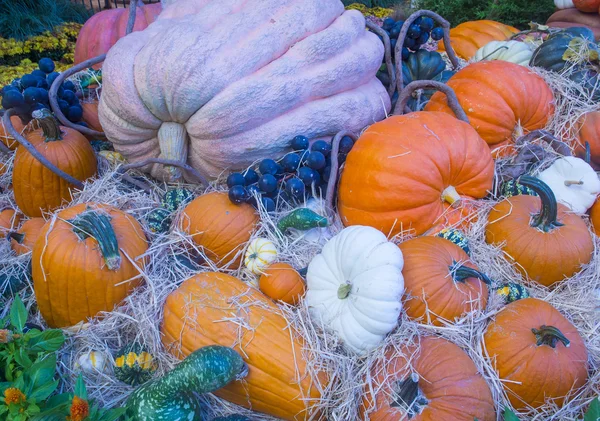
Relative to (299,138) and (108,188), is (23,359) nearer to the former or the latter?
(108,188)

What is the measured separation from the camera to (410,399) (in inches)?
54.7

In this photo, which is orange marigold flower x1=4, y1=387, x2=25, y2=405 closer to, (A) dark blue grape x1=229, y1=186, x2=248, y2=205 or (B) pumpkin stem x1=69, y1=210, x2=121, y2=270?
(B) pumpkin stem x1=69, y1=210, x2=121, y2=270

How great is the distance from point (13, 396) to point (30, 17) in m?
7.44

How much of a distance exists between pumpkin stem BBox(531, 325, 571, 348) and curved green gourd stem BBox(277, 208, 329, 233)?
2.92 ft

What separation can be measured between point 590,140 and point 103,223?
2603 millimetres

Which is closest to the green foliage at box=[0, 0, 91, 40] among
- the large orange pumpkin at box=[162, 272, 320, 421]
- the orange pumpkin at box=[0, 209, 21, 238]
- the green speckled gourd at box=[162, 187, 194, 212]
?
the orange pumpkin at box=[0, 209, 21, 238]

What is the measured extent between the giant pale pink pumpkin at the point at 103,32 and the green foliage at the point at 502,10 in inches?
185

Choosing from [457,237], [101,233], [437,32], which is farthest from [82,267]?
[437,32]

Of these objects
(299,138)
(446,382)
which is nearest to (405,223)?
(299,138)

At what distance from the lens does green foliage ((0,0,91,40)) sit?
6.69 metres

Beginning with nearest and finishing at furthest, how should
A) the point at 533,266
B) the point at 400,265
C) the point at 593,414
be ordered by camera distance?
the point at 593,414 < the point at 400,265 < the point at 533,266

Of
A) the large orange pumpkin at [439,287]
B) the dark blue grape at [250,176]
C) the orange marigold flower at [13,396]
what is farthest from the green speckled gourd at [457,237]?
the orange marigold flower at [13,396]

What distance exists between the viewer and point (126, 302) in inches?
70.2

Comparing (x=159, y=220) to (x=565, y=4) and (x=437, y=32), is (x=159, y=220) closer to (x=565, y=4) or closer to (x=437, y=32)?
(x=437, y=32)
